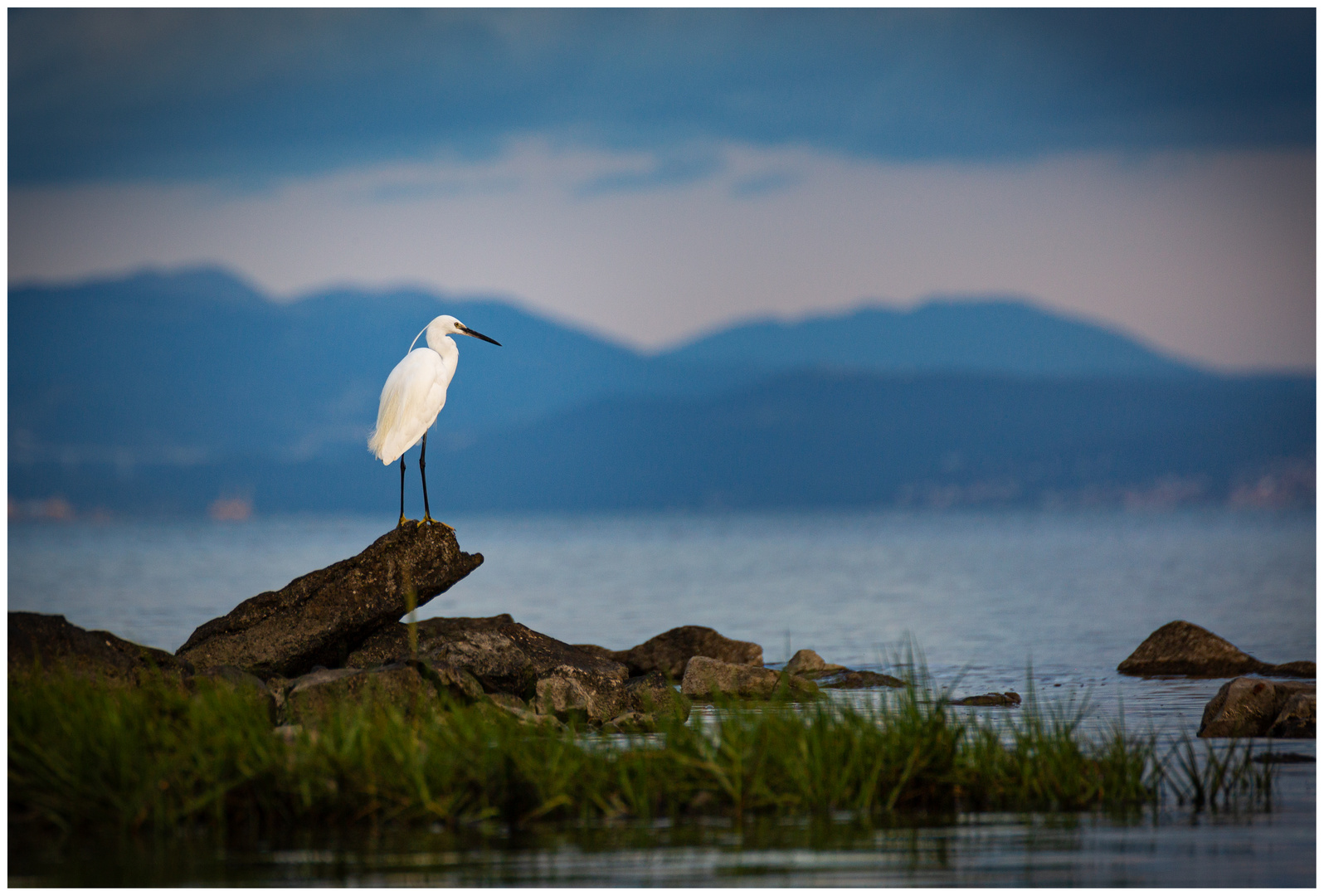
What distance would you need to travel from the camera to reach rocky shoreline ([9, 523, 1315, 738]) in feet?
36.2

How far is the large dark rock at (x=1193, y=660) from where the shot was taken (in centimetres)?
1714

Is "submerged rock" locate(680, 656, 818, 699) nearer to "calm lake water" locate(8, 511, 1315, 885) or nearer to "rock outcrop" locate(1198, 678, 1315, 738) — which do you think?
"calm lake water" locate(8, 511, 1315, 885)

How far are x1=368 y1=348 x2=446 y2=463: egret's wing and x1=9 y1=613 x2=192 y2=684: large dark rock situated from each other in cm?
346

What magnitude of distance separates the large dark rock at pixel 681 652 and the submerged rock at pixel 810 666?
1.79 feet

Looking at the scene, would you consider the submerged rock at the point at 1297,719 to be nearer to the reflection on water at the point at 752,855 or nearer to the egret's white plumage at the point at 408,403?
the reflection on water at the point at 752,855

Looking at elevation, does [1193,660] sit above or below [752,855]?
above

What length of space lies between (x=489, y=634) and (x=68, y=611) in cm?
1973

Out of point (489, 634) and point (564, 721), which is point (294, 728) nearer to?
point (564, 721)

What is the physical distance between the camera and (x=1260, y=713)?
11852mm

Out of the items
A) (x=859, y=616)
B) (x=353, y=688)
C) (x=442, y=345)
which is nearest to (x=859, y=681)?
(x=442, y=345)

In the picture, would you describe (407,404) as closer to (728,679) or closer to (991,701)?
(728,679)

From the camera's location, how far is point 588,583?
41844mm

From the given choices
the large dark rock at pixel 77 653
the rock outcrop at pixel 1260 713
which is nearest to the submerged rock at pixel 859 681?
the rock outcrop at pixel 1260 713

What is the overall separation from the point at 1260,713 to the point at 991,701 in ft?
11.1
